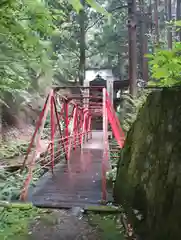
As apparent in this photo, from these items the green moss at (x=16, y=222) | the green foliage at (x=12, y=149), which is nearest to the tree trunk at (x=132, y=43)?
the green foliage at (x=12, y=149)

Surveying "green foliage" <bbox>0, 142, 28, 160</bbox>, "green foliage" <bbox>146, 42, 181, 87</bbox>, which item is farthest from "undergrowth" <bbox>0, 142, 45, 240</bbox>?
"green foliage" <bbox>0, 142, 28, 160</bbox>

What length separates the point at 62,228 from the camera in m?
3.26

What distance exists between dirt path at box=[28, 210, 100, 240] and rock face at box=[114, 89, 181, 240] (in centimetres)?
62

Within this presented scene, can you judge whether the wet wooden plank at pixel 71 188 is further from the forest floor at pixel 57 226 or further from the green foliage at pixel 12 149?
the green foliage at pixel 12 149

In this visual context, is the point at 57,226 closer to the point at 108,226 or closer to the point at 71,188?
the point at 108,226

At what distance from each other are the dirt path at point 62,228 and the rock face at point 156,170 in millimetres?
616

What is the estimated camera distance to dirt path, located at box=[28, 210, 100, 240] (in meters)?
3.04

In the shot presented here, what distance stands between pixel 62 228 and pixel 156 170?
1513mm

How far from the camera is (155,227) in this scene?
255 cm

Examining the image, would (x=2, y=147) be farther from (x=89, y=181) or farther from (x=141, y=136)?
(x=141, y=136)

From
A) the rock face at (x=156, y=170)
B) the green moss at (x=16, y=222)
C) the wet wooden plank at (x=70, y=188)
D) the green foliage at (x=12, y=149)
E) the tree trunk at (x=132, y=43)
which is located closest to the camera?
the rock face at (x=156, y=170)

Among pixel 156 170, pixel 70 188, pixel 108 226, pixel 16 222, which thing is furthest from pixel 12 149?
pixel 156 170

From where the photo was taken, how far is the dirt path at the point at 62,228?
3043 mm

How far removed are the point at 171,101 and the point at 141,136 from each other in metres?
0.93
